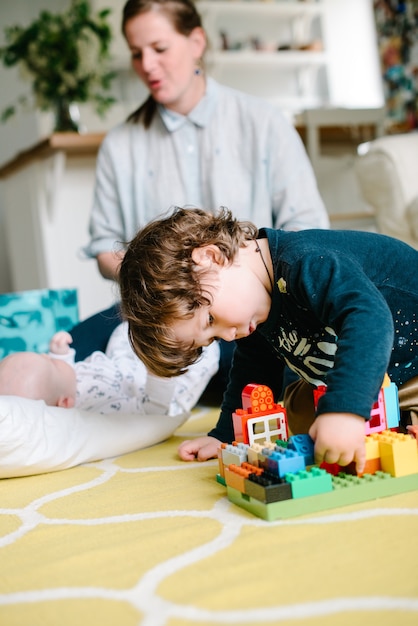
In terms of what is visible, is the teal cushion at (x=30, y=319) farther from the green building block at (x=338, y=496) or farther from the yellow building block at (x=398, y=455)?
the yellow building block at (x=398, y=455)

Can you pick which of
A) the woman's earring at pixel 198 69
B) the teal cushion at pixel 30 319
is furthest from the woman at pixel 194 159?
the teal cushion at pixel 30 319

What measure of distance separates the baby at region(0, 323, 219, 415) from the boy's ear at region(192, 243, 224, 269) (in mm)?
441

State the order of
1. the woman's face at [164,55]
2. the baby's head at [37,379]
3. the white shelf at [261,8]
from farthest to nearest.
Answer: the white shelf at [261,8]
the woman's face at [164,55]
the baby's head at [37,379]

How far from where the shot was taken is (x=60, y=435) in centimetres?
119

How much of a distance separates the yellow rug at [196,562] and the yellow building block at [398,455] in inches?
1.4

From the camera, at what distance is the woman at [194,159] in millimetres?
1859

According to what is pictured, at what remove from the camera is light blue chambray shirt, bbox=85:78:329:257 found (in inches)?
74.4

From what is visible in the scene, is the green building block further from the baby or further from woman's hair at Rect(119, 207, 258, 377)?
the baby

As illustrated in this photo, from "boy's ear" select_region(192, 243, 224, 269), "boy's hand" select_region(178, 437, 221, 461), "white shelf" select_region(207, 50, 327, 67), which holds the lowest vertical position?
"boy's hand" select_region(178, 437, 221, 461)

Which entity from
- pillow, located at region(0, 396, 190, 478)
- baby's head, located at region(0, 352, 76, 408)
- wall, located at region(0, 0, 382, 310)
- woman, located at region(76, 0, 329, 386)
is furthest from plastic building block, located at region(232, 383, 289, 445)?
wall, located at region(0, 0, 382, 310)

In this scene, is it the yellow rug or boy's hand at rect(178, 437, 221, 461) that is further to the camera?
boy's hand at rect(178, 437, 221, 461)

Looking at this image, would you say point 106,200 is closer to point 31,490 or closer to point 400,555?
point 31,490

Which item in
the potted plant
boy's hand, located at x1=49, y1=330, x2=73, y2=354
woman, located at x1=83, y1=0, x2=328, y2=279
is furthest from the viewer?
the potted plant

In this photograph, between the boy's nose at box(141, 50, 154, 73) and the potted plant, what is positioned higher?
the potted plant
